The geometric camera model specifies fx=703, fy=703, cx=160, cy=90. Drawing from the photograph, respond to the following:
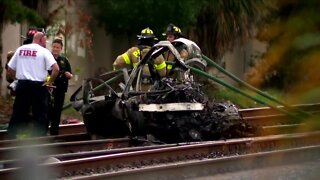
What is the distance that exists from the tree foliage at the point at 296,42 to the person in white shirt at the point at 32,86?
7956 millimetres

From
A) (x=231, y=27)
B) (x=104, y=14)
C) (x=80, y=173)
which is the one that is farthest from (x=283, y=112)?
(x=231, y=27)

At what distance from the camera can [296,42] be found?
1.76 m

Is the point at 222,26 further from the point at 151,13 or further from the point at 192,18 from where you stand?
the point at 151,13

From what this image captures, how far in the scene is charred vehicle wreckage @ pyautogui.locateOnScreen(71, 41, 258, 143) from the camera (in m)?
9.37

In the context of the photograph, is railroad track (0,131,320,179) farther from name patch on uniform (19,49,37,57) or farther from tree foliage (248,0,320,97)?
tree foliage (248,0,320,97)

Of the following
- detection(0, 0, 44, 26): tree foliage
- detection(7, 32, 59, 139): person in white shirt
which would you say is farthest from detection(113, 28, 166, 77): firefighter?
detection(0, 0, 44, 26): tree foliage

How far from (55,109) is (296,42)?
911 cm

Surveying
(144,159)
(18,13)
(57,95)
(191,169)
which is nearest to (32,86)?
(57,95)

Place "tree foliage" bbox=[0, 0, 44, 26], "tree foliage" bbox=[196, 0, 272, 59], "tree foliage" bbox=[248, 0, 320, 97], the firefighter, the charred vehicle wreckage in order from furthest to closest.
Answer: "tree foliage" bbox=[196, 0, 272, 59] < "tree foliage" bbox=[0, 0, 44, 26] < the firefighter < the charred vehicle wreckage < "tree foliage" bbox=[248, 0, 320, 97]

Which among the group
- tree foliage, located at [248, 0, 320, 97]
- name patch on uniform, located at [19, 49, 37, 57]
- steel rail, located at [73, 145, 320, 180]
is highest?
name patch on uniform, located at [19, 49, 37, 57]

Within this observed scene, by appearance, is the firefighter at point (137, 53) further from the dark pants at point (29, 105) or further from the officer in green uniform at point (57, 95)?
the dark pants at point (29, 105)

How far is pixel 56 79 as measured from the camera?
10578 mm

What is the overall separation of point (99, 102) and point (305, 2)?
842 centimetres

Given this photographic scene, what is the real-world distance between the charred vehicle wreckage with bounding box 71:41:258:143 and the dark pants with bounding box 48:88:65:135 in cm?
53
